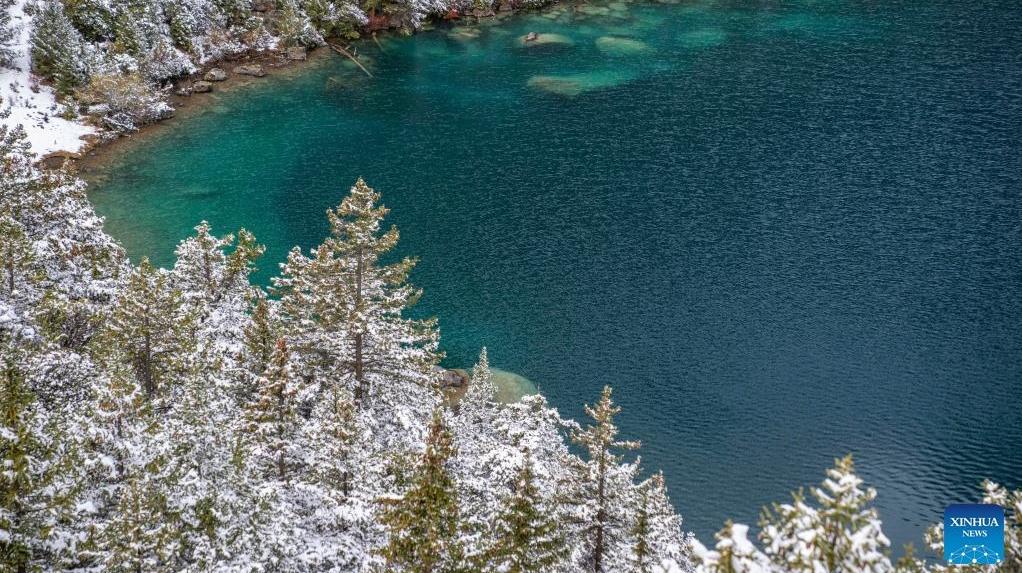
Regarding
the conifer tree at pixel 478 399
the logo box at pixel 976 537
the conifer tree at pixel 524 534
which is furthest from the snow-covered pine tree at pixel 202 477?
the logo box at pixel 976 537

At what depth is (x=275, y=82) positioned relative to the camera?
3839 inches

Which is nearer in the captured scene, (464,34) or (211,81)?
(211,81)

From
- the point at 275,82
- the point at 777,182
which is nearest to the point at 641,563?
the point at 777,182

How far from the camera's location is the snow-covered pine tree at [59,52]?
80.4 metres

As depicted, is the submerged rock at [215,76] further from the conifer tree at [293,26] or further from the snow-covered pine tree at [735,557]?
the snow-covered pine tree at [735,557]

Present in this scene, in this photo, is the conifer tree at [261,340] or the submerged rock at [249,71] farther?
the submerged rock at [249,71]

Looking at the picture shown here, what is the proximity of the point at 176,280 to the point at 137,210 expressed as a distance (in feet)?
122

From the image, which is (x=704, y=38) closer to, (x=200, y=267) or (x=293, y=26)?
(x=293, y=26)

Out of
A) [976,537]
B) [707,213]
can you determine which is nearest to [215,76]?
[707,213]

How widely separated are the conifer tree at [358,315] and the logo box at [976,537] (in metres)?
22.3

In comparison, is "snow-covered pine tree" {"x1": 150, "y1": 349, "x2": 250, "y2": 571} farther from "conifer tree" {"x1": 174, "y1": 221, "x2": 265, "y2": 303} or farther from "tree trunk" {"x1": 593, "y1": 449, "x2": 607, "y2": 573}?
"conifer tree" {"x1": 174, "y1": 221, "x2": 265, "y2": 303}

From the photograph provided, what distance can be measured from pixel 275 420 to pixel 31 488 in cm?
895

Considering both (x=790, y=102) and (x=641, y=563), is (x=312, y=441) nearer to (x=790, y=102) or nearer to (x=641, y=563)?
(x=641, y=563)

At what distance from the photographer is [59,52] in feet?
265
